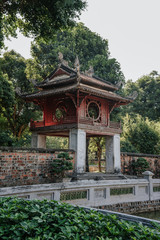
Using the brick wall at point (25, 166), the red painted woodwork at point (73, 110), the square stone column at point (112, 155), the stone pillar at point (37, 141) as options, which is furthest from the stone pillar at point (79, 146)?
the stone pillar at point (37, 141)

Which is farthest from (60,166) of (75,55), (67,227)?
(75,55)

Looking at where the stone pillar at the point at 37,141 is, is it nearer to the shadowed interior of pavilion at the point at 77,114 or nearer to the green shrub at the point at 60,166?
the shadowed interior of pavilion at the point at 77,114

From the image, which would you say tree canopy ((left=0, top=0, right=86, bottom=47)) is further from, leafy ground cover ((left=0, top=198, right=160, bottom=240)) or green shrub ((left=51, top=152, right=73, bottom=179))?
leafy ground cover ((left=0, top=198, right=160, bottom=240))

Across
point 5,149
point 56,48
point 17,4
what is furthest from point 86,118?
point 56,48

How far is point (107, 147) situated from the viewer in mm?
17609

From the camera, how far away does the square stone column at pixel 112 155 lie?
16969 mm

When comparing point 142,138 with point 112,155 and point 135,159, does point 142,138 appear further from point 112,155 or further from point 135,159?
point 112,155

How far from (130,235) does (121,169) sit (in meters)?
15.1

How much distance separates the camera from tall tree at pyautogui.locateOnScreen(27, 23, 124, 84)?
24.0 m

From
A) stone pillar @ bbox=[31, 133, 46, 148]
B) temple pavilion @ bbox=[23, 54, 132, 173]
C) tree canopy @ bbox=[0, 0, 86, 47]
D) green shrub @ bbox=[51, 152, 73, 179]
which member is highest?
tree canopy @ bbox=[0, 0, 86, 47]

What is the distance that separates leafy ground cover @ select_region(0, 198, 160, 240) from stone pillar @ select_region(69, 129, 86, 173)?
1062cm

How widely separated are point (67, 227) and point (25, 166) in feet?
31.4

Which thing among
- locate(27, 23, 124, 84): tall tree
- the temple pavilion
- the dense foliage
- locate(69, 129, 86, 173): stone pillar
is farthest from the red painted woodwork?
locate(27, 23, 124, 84): tall tree

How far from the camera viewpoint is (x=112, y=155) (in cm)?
1719
